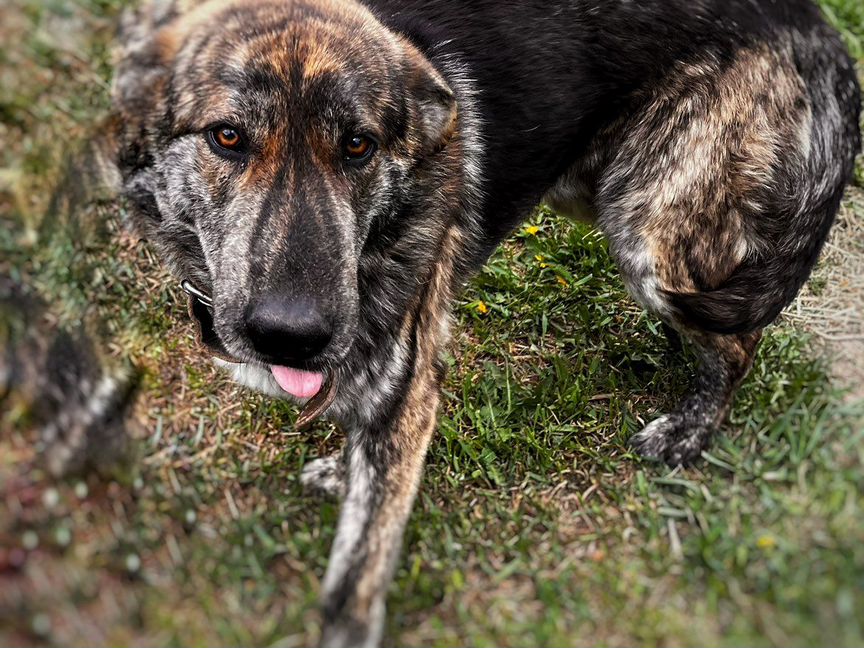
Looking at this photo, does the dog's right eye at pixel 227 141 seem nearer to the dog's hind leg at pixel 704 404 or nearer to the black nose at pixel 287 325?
the black nose at pixel 287 325

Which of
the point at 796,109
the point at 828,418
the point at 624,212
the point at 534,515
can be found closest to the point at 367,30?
the point at 624,212

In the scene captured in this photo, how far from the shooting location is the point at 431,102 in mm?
3047

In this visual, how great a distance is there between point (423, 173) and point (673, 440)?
62.0 inches

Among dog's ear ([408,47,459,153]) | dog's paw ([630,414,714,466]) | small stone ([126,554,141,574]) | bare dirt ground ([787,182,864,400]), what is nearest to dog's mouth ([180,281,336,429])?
small stone ([126,554,141,574])

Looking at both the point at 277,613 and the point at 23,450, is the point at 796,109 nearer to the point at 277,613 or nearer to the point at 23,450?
the point at 277,613

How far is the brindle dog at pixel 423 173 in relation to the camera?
2.63 meters

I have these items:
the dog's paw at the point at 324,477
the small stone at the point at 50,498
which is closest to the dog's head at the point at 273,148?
the dog's paw at the point at 324,477

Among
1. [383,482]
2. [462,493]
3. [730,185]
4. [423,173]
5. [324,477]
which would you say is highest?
[423,173]

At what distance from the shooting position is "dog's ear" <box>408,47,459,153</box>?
3016mm

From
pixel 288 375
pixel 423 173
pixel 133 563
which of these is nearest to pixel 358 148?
pixel 423 173

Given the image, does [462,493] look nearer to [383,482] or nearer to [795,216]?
[383,482]

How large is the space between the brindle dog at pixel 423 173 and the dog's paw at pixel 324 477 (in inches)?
0.4

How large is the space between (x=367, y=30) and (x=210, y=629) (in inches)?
81.4

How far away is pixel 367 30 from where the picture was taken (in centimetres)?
293
